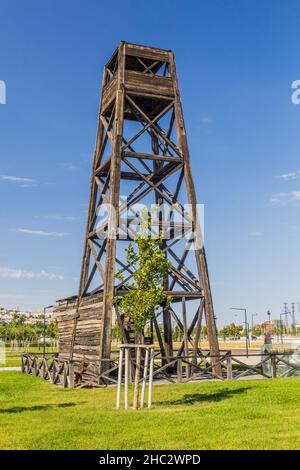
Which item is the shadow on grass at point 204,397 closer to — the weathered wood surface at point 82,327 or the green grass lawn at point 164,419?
the green grass lawn at point 164,419

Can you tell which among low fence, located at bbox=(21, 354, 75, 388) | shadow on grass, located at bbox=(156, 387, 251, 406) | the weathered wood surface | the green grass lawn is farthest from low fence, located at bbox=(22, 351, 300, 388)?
shadow on grass, located at bbox=(156, 387, 251, 406)

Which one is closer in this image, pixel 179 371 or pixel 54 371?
pixel 179 371

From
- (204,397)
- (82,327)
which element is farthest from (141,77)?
(204,397)

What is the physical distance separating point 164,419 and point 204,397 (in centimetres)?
445

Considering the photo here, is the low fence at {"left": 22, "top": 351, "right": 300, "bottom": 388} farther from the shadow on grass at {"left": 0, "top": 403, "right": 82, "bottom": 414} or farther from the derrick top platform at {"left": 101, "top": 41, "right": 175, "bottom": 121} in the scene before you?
the derrick top platform at {"left": 101, "top": 41, "right": 175, "bottom": 121}

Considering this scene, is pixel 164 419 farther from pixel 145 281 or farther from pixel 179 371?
pixel 179 371

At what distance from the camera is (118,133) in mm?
23812

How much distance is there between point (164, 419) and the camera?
38.7ft

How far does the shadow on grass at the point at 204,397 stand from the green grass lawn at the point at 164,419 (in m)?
0.03

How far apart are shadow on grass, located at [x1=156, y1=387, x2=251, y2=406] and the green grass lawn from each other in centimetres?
3

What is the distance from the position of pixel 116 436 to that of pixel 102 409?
3970mm
